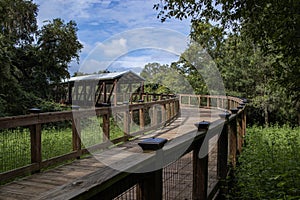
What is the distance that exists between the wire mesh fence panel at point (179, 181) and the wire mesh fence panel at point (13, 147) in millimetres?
2585

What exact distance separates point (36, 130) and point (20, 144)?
0.45 meters

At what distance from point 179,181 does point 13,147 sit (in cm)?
274

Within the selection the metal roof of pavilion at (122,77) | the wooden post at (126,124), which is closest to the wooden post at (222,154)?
the wooden post at (126,124)

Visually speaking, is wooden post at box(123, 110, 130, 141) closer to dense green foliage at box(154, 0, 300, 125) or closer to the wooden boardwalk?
the wooden boardwalk

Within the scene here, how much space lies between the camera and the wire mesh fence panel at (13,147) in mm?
4288

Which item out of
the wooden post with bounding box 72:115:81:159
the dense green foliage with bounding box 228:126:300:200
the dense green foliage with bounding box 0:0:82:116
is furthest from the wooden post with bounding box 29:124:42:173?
the dense green foliage with bounding box 0:0:82:116

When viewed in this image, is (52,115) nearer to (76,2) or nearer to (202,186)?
(202,186)

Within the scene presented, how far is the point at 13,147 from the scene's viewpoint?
4438 mm

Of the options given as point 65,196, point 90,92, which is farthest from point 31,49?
point 65,196

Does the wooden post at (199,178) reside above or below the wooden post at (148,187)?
below

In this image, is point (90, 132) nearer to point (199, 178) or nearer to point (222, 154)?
point (222, 154)

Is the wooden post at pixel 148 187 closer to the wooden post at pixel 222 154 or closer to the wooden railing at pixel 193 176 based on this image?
the wooden railing at pixel 193 176

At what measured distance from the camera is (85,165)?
15.7ft

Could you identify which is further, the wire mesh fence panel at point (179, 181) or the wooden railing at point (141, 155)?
the wire mesh fence panel at point (179, 181)
